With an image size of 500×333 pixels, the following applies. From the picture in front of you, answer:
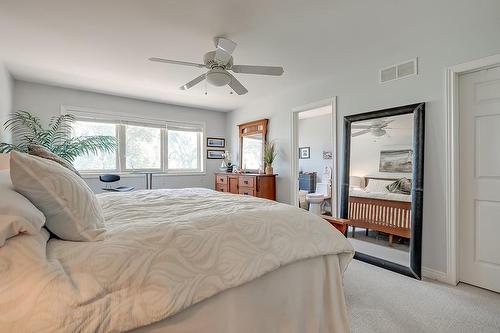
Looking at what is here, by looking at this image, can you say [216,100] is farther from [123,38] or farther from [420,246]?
[420,246]

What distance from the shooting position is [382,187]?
2971 millimetres

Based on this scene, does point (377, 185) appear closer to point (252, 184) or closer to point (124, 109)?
point (252, 184)

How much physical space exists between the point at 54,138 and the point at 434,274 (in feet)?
16.8

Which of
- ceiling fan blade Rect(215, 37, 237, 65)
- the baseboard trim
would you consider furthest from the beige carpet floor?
ceiling fan blade Rect(215, 37, 237, 65)

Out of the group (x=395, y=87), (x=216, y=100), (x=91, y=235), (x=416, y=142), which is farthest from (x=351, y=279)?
(x=216, y=100)

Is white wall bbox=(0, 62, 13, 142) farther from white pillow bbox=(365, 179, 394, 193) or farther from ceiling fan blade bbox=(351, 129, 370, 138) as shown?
white pillow bbox=(365, 179, 394, 193)

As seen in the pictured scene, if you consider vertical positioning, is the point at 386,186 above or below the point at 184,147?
below

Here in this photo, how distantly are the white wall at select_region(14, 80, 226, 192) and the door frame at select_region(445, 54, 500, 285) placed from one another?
4.20m

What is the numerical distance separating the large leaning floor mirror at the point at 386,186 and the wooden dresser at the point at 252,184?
1384mm

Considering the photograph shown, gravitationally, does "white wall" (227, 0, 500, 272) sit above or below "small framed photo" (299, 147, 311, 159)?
above

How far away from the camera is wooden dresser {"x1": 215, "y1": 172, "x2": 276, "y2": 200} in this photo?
4.18 meters

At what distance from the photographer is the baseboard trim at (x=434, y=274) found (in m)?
2.39

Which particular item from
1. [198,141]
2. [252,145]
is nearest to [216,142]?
[198,141]

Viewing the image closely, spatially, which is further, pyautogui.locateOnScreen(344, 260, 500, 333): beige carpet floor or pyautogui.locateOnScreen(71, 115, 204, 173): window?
pyautogui.locateOnScreen(71, 115, 204, 173): window
